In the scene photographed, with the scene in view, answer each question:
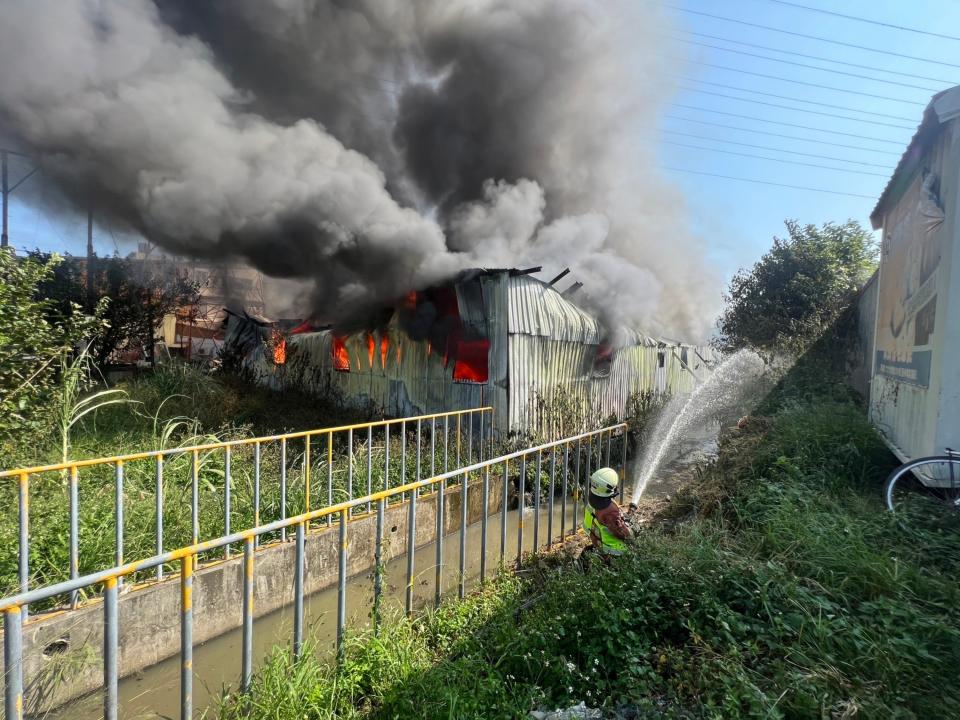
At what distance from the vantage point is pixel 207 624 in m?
3.81

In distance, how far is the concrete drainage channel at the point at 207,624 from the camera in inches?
117

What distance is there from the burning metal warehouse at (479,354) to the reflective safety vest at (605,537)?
11.9 feet

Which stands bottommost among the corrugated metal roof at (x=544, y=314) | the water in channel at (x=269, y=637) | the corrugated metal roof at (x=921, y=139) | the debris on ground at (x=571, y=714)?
the water in channel at (x=269, y=637)

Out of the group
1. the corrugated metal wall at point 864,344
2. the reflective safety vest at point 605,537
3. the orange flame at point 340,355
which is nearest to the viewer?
the reflective safety vest at point 605,537

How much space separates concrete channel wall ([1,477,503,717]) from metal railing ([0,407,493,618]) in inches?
6.6

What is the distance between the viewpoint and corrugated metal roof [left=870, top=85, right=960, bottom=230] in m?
4.55

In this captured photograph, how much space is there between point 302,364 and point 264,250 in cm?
363

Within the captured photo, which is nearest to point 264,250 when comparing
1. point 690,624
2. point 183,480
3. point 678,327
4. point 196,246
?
point 196,246

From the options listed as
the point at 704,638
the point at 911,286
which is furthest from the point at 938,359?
the point at 704,638

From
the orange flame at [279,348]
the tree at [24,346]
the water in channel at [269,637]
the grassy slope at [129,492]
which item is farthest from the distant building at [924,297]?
the orange flame at [279,348]

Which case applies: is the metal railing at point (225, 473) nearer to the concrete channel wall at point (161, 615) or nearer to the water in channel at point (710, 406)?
the concrete channel wall at point (161, 615)

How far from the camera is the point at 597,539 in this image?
4.25 m

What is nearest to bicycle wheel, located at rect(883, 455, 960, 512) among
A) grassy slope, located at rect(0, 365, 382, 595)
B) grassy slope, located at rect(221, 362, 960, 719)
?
grassy slope, located at rect(221, 362, 960, 719)

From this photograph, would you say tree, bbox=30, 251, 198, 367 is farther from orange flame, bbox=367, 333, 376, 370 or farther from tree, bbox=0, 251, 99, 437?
tree, bbox=0, 251, 99, 437
